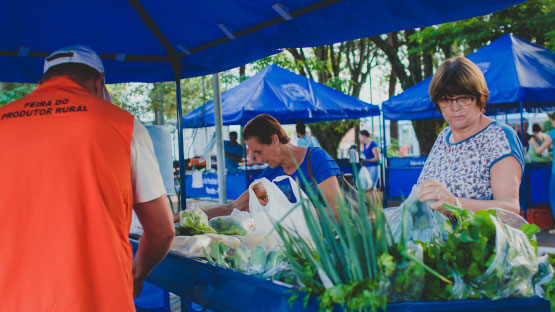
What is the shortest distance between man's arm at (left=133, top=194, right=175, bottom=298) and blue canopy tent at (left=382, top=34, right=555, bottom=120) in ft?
21.5

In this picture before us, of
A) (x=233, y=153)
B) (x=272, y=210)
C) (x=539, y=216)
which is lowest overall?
(x=539, y=216)

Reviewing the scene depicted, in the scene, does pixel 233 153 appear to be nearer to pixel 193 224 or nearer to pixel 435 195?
pixel 193 224

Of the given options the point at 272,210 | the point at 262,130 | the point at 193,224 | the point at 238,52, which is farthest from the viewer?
the point at 238,52

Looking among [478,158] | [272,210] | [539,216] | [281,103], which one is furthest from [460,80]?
[281,103]

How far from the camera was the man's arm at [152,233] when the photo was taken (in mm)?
1818

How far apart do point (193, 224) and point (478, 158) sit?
1.63m

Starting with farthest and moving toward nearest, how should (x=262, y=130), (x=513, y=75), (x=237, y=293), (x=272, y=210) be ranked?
1. (x=513, y=75)
2. (x=262, y=130)
3. (x=272, y=210)
4. (x=237, y=293)

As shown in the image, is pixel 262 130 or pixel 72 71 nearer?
pixel 72 71

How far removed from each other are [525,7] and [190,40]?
952cm

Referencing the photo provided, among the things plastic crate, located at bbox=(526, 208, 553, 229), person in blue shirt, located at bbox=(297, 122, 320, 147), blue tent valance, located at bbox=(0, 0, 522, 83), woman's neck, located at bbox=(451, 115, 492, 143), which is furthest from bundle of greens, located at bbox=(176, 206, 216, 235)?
person in blue shirt, located at bbox=(297, 122, 320, 147)

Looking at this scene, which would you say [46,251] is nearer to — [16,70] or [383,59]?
[16,70]

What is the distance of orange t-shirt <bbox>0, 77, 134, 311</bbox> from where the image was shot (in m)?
1.58

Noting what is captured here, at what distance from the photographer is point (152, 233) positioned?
1877 millimetres

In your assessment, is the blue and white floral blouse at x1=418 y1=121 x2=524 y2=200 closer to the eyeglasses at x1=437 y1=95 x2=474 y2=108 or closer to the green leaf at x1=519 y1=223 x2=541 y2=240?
the eyeglasses at x1=437 y1=95 x2=474 y2=108
